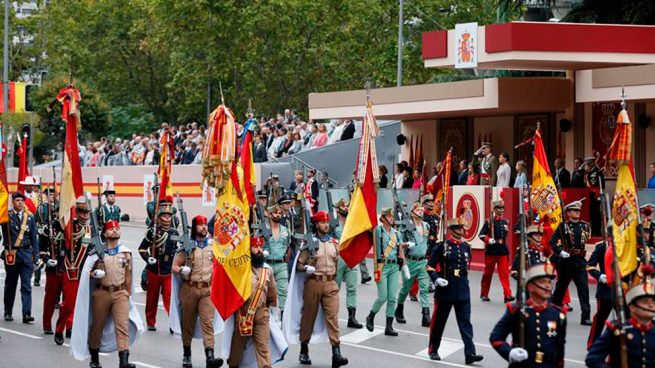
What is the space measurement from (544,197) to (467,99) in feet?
25.7

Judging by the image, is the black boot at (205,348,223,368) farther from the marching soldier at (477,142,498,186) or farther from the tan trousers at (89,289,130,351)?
the marching soldier at (477,142,498,186)

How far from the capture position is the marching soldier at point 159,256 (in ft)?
60.1

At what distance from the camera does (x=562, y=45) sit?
1040 inches

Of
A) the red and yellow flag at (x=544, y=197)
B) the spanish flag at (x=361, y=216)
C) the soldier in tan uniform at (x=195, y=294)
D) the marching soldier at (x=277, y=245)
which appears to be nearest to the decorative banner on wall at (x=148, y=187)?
the red and yellow flag at (x=544, y=197)

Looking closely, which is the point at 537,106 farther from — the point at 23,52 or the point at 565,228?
the point at 23,52

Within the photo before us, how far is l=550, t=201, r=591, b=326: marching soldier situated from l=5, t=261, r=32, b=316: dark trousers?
793 cm

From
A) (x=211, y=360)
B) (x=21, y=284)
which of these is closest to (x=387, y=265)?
(x=211, y=360)

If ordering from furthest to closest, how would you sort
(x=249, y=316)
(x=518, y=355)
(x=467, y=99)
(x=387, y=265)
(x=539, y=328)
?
(x=467, y=99) < (x=387, y=265) < (x=249, y=316) < (x=539, y=328) < (x=518, y=355)

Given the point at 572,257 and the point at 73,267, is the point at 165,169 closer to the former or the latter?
the point at 73,267

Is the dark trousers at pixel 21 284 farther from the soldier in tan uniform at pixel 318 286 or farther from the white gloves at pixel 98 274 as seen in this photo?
the soldier in tan uniform at pixel 318 286

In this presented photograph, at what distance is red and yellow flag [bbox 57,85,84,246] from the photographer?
53.9 ft

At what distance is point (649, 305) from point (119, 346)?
22.8 ft

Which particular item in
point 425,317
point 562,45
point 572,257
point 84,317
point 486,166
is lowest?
point 425,317

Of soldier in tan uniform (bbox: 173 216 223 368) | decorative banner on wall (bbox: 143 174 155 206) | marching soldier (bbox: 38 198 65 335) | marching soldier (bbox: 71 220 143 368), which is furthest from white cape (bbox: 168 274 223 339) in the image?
decorative banner on wall (bbox: 143 174 155 206)
